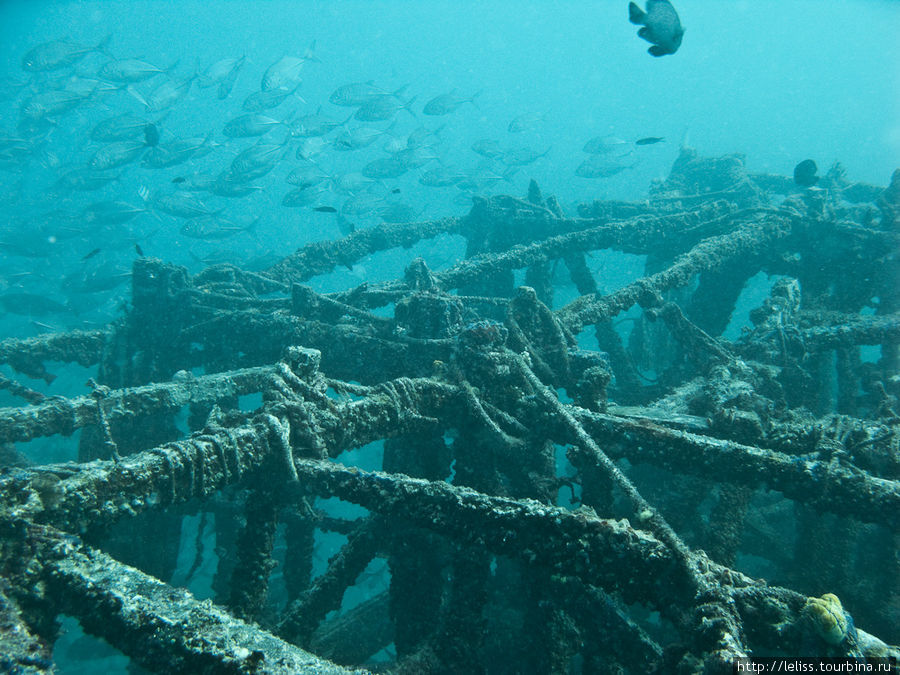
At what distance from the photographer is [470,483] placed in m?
3.40

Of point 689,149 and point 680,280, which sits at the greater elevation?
point 689,149

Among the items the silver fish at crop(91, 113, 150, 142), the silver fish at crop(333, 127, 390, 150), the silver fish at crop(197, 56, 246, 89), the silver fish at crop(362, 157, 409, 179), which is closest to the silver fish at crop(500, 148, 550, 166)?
the silver fish at crop(362, 157, 409, 179)

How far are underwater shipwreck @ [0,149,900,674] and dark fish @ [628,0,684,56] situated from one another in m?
2.97

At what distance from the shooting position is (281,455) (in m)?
2.62

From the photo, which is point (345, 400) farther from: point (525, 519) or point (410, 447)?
point (525, 519)

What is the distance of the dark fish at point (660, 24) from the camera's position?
595 cm

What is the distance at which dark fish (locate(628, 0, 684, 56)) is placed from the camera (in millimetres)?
5953

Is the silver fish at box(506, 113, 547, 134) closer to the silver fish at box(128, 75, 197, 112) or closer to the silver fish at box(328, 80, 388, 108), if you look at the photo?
the silver fish at box(328, 80, 388, 108)

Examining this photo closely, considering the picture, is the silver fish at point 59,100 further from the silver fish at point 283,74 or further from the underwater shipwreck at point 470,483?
the underwater shipwreck at point 470,483

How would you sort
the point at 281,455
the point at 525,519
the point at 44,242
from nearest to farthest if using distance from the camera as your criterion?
the point at 525,519
the point at 281,455
the point at 44,242

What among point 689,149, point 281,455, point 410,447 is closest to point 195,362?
point 410,447

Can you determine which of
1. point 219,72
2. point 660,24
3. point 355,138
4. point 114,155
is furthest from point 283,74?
point 660,24

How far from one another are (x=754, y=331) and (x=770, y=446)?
2553 millimetres

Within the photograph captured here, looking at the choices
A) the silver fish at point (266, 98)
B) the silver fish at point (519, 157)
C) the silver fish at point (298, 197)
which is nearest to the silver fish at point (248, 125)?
the silver fish at point (266, 98)
